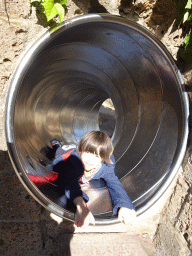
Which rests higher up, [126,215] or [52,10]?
[52,10]

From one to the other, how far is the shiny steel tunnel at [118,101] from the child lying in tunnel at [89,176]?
7 centimetres

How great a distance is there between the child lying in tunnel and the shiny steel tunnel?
0.07 metres

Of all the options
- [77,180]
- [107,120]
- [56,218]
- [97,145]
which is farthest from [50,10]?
[107,120]

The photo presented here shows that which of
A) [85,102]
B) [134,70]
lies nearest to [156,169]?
[134,70]

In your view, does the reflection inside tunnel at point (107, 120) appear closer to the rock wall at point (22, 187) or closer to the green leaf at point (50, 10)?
the rock wall at point (22, 187)

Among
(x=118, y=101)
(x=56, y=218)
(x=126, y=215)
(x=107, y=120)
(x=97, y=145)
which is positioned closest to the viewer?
(x=126, y=215)

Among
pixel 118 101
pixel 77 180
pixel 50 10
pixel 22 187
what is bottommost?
pixel 22 187

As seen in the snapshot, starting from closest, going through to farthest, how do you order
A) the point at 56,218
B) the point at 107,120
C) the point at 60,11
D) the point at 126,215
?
the point at 60,11 → the point at 126,215 → the point at 56,218 → the point at 107,120

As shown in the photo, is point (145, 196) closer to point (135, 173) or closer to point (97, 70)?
point (135, 173)

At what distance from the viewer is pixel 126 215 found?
1317 millimetres

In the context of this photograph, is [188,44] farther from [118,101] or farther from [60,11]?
[60,11]

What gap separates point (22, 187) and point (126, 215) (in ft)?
2.58

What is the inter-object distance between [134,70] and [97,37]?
392 mm

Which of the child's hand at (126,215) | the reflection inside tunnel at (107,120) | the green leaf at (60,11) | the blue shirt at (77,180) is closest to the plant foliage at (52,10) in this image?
the green leaf at (60,11)
